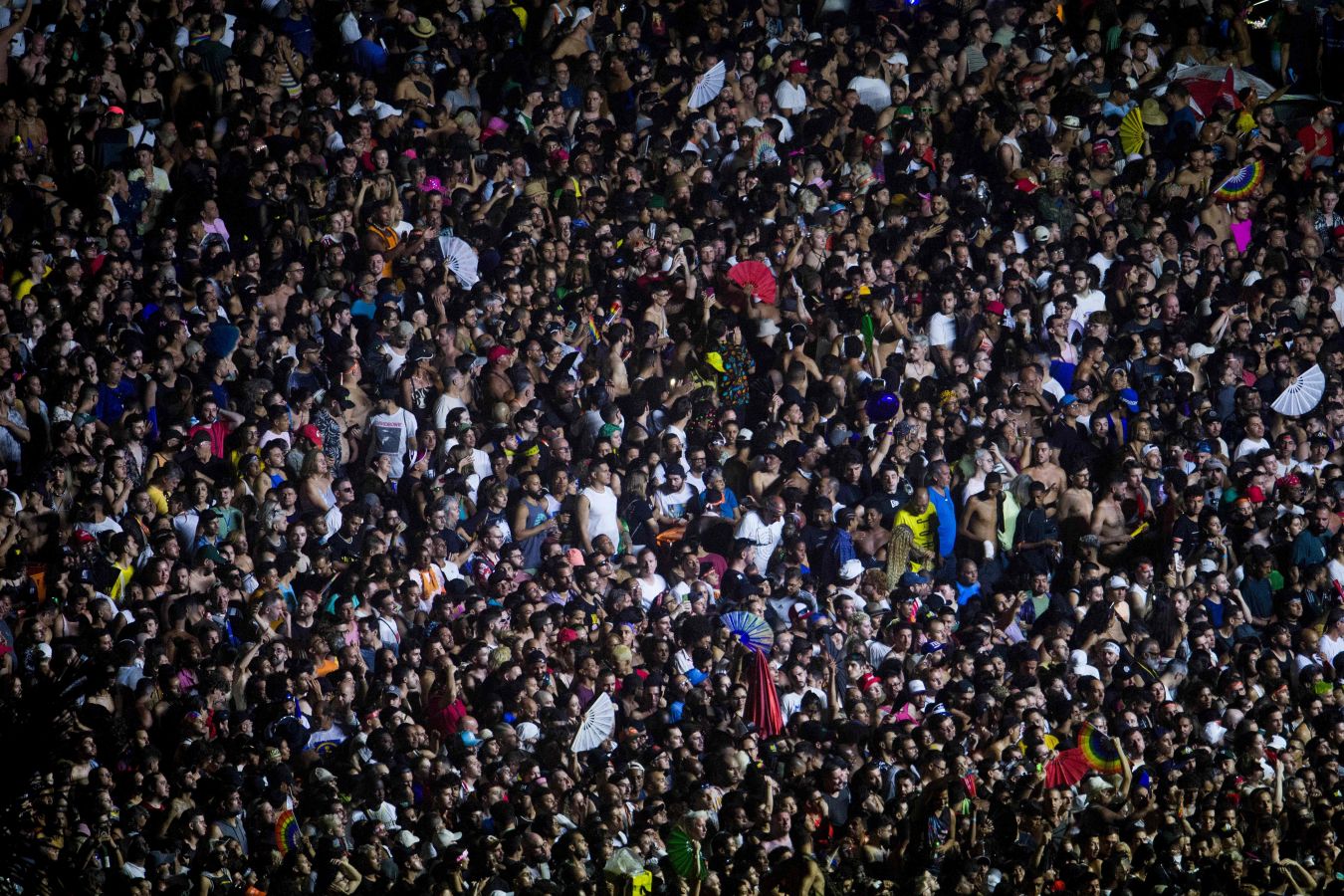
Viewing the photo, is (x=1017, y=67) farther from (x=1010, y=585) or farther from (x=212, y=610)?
(x=212, y=610)

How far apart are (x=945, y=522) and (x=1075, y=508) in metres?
0.84

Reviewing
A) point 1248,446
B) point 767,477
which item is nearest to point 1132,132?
point 1248,446

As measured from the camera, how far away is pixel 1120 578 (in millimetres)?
12141

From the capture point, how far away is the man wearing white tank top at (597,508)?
38.5 ft

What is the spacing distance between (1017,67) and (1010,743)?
4919 millimetres

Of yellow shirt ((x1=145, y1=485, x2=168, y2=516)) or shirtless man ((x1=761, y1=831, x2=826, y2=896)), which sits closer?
shirtless man ((x1=761, y1=831, x2=826, y2=896))

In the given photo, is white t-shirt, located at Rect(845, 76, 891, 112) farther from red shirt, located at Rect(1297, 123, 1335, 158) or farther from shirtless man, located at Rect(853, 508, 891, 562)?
shirtless man, located at Rect(853, 508, 891, 562)

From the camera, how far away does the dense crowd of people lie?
1083 centimetres

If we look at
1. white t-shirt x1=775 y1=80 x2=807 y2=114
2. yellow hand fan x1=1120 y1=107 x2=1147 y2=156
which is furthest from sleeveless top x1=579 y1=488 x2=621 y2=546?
yellow hand fan x1=1120 y1=107 x2=1147 y2=156

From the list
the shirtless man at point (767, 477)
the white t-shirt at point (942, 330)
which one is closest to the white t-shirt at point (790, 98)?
the white t-shirt at point (942, 330)

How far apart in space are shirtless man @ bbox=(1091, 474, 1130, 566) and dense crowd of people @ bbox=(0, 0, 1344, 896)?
3 centimetres

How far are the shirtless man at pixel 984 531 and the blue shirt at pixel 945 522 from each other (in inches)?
3.0

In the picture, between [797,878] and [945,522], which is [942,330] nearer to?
[945,522]

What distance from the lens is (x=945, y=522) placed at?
12211mm
